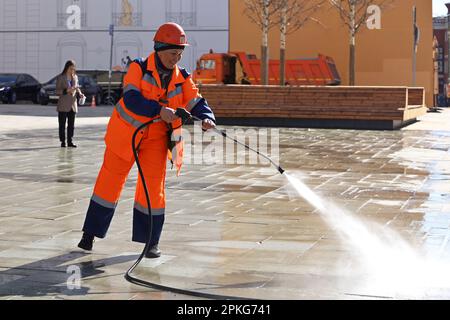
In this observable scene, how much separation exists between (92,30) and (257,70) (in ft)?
38.6

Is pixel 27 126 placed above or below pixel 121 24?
below

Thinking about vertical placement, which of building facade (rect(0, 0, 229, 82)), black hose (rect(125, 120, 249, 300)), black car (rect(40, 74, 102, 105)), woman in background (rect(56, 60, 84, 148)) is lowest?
black hose (rect(125, 120, 249, 300))

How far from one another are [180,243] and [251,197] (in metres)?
2.85

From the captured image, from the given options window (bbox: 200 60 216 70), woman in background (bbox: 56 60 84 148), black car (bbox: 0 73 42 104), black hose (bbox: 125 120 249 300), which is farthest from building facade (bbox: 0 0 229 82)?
black hose (bbox: 125 120 249 300)

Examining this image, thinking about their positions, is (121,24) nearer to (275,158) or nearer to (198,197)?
(275,158)

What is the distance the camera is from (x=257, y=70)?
3969 centimetres

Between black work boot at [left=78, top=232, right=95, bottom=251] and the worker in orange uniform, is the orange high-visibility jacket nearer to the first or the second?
the worker in orange uniform

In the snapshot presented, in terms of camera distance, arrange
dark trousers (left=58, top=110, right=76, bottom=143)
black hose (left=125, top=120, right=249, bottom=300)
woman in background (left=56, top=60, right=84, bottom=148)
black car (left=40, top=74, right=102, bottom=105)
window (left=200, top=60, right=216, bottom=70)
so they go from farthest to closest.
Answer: window (left=200, top=60, right=216, bottom=70) → black car (left=40, top=74, right=102, bottom=105) → dark trousers (left=58, top=110, right=76, bottom=143) → woman in background (left=56, top=60, right=84, bottom=148) → black hose (left=125, top=120, right=249, bottom=300)

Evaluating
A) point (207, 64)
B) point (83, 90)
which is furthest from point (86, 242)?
point (207, 64)

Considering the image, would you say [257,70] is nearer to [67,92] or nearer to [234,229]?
[67,92]

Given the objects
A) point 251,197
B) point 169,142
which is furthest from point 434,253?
point 251,197

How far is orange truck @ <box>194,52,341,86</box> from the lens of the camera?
3866 centimetres
